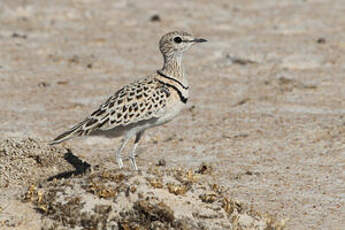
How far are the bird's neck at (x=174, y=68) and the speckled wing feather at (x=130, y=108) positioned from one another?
0.64 feet

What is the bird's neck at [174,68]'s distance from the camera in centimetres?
589

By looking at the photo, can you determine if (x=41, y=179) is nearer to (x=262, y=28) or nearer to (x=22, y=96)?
(x=22, y=96)

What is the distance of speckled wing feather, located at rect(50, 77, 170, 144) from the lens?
5555 mm

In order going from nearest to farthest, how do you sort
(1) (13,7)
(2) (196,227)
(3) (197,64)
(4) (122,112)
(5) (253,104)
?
(2) (196,227), (4) (122,112), (5) (253,104), (3) (197,64), (1) (13,7)

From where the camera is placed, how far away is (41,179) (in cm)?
602

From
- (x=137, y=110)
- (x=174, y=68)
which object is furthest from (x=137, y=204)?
(x=174, y=68)

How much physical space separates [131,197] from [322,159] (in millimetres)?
2930

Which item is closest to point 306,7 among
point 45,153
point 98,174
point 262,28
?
point 262,28

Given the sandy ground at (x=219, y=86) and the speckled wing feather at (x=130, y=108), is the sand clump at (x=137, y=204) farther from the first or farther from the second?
the speckled wing feather at (x=130, y=108)

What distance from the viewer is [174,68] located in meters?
5.94

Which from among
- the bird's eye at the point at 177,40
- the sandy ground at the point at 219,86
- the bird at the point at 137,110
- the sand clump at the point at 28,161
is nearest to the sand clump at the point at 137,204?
the sandy ground at the point at 219,86

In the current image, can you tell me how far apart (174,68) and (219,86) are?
3872 mm

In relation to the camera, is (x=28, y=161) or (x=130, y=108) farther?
(x=28, y=161)

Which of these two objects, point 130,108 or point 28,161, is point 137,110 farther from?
point 28,161
